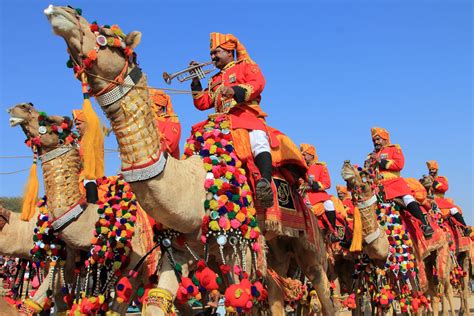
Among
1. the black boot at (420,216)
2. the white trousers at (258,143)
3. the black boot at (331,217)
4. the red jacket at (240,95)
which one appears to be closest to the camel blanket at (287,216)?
the white trousers at (258,143)

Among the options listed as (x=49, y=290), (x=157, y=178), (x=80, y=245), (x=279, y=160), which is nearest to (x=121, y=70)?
(x=157, y=178)

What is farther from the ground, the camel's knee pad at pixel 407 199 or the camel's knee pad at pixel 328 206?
the camel's knee pad at pixel 407 199

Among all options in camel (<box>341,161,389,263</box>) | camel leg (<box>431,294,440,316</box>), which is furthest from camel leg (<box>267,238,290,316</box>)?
camel leg (<box>431,294,440,316</box>)

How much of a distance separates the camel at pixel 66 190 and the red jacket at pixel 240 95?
5.88 ft

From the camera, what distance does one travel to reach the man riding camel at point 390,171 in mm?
11320

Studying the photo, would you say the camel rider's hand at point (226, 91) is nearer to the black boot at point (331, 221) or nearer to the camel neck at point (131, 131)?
the camel neck at point (131, 131)

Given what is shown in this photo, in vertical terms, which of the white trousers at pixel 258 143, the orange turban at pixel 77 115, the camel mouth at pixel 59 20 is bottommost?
the white trousers at pixel 258 143

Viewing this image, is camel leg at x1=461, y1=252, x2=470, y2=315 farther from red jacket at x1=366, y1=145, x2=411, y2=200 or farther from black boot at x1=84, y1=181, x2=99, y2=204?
black boot at x1=84, y1=181, x2=99, y2=204

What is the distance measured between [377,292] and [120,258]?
5.00m

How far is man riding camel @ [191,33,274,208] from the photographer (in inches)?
261

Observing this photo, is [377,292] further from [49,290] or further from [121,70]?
[121,70]

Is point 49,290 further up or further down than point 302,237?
further down

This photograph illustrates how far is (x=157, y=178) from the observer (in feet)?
18.3

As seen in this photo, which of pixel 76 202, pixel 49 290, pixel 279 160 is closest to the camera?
pixel 279 160
